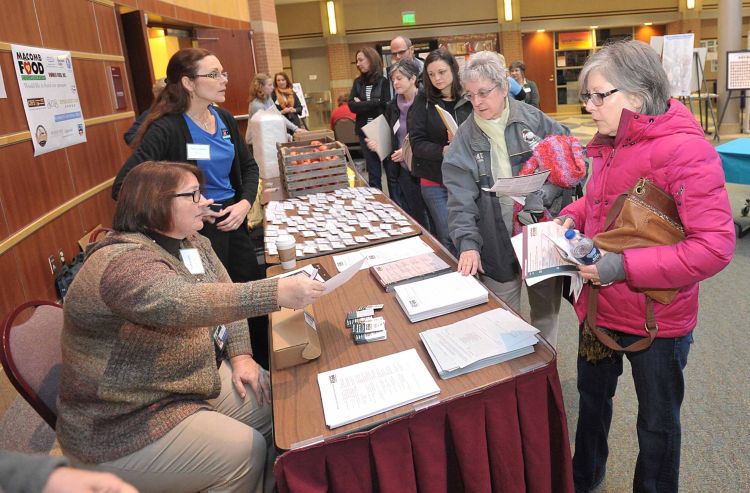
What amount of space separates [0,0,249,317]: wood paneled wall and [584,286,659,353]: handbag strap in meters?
2.93

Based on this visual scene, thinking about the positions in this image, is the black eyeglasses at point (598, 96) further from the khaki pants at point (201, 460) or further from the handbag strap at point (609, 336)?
the khaki pants at point (201, 460)

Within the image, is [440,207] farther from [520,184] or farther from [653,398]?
[653,398]

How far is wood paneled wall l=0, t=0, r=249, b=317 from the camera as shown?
3.00 metres

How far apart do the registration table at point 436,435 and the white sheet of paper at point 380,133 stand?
9.01ft

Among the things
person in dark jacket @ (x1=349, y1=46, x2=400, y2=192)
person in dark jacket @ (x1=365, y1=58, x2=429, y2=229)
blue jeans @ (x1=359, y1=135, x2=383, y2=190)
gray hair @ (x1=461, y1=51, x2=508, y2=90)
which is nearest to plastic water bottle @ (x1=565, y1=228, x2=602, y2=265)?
gray hair @ (x1=461, y1=51, x2=508, y2=90)

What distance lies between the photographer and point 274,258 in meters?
2.34

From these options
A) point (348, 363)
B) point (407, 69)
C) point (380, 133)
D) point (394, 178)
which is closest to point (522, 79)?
point (394, 178)

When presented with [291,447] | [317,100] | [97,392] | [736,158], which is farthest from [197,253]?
[317,100]

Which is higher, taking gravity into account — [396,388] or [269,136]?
[269,136]

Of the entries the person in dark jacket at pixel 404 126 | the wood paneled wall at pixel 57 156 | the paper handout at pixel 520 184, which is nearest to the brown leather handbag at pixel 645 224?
the paper handout at pixel 520 184

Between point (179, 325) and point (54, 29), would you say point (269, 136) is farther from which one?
point (179, 325)

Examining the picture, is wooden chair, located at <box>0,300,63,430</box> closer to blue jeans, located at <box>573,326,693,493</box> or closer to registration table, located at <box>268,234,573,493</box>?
registration table, located at <box>268,234,573,493</box>

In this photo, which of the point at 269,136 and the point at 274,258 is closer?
the point at 274,258

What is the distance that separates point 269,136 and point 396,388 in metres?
3.22
